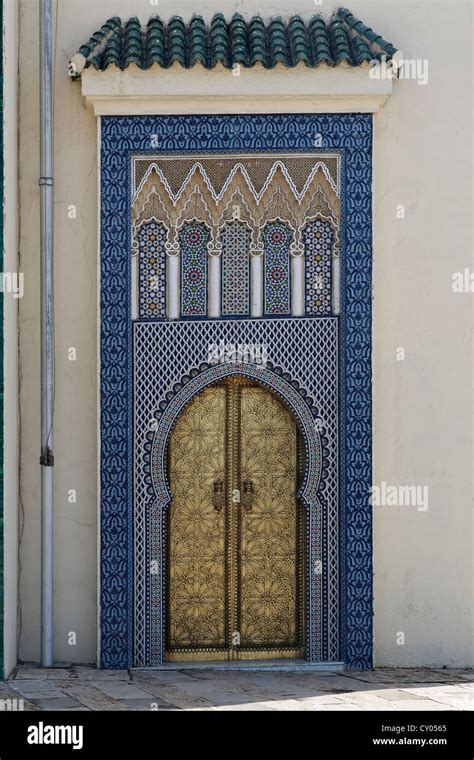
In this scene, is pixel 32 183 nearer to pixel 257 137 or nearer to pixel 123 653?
pixel 257 137

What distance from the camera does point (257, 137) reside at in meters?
5.95

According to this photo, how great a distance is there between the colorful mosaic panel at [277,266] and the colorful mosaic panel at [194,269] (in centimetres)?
32

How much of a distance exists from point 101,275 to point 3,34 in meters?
1.28

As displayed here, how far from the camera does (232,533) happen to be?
6.10 metres

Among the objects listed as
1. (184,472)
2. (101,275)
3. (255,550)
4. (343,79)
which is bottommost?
(255,550)

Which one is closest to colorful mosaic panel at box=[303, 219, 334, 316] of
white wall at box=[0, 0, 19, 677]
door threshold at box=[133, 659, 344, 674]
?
white wall at box=[0, 0, 19, 677]

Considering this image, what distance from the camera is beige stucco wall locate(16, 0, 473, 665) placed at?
6027 millimetres

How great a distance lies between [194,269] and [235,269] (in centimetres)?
22

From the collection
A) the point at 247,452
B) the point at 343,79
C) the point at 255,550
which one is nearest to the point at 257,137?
the point at 343,79

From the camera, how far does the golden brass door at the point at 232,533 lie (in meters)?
6.09

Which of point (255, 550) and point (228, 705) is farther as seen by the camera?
point (255, 550)

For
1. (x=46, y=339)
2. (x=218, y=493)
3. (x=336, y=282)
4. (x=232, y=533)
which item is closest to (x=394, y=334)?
(x=336, y=282)

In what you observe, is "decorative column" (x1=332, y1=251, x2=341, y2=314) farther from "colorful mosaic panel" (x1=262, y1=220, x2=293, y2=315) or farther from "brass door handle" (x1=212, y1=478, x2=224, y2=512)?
"brass door handle" (x1=212, y1=478, x2=224, y2=512)
